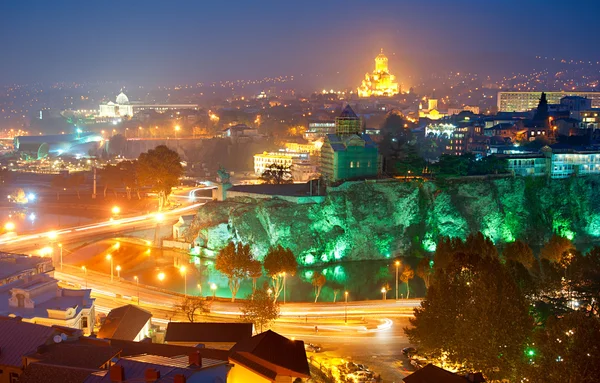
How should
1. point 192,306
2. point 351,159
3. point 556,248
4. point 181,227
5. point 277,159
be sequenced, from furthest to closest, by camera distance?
1. point 277,159
2. point 351,159
3. point 181,227
4. point 556,248
5. point 192,306

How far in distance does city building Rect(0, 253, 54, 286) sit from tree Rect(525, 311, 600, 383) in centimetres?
1634

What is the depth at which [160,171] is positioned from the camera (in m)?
43.9

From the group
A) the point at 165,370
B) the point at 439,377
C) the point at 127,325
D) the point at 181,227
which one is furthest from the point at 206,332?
the point at 181,227

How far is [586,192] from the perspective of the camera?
4112 centimetres

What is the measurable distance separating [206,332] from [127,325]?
256cm

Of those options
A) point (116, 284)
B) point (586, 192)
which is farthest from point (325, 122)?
point (116, 284)

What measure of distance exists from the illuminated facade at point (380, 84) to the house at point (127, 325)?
297 feet

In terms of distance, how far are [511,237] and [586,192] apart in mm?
6078

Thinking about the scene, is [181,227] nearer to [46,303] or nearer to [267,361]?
[46,303]

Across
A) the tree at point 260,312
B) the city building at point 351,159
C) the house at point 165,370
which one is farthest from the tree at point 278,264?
the city building at point 351,159

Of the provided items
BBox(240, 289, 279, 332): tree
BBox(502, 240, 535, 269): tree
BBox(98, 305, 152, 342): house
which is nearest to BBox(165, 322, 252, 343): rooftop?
BBox(98, 305, 152, 342): house

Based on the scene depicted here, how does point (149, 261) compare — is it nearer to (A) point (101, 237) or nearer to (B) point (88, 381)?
(A) point (101, 237)

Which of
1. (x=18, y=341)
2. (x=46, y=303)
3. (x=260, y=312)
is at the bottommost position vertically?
(x=260, y=312)

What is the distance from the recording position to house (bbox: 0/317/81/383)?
48.1ft
